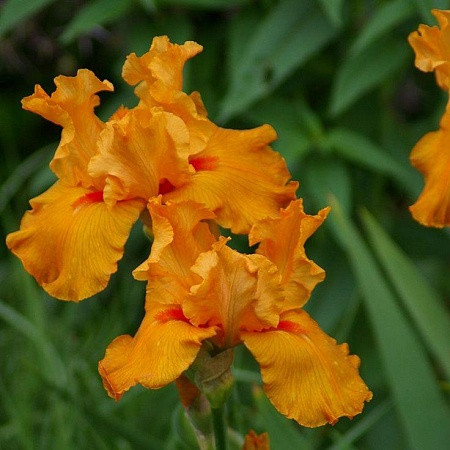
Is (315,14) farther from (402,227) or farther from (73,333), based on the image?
(73,333)

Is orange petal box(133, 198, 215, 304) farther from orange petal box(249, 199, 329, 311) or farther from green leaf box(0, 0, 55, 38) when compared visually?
green leaf box(0, 0, 55, 38)

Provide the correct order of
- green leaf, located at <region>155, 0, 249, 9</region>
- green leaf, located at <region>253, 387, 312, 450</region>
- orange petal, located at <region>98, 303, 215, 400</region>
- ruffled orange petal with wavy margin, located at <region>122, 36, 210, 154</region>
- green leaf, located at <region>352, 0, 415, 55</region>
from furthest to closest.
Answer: green leaf, located at <region>155, 0, 249, 9</region> → green leaf, located at <region>352, 0, 415, 55</region> → green leaf, located at <region>253, 387, 312, 450</region> → ruffled orange petal with wavy margin, located at <region>122, 36, 210, 154</region> → orange petal, located at <region>98, 303, 215, 400</region>

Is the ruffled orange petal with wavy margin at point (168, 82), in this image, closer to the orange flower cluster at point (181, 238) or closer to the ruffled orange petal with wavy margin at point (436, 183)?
the orange flower cluster at point (181, 238)

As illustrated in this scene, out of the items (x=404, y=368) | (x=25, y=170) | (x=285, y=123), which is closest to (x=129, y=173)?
(x=404, y=368)

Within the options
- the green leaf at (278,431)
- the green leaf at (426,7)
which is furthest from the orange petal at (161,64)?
the green leaf at (426,7)

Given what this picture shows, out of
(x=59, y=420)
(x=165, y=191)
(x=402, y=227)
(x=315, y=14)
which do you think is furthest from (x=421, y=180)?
(x=165, y=191)

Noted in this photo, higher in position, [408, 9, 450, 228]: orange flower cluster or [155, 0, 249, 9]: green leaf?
[408, 9, 450, 228]: orange flower cluster

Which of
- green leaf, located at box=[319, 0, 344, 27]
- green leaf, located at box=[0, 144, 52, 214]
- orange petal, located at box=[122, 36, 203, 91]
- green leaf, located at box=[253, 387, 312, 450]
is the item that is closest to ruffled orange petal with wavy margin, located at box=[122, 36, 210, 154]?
orange petal, located at box=[122, 36, 203, 91]
